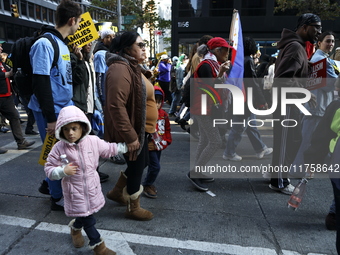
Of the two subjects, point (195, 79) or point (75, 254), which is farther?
point (195, 79)

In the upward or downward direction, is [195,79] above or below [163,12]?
below

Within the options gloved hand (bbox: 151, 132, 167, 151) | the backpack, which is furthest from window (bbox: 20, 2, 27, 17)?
gloved hand (bbox: 151, 132, 167, 151)

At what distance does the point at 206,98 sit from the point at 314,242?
191 cm

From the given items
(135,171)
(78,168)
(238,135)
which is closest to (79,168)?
(78,168)

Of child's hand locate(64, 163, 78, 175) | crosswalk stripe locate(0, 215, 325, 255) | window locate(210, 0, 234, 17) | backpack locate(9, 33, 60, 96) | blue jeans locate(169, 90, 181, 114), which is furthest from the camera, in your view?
window locate(210, 0, 234, 17)

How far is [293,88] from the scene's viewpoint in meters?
3.64

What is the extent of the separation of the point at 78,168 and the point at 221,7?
25856 mm

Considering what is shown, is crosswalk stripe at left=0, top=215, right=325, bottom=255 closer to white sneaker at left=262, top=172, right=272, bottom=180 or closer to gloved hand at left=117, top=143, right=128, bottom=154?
gloved hand at left=117, top=143, right=128, bottom=154

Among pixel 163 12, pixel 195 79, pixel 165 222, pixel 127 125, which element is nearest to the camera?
pixel 127 125

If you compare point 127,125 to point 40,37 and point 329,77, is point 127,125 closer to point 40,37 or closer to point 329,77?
point 40,37

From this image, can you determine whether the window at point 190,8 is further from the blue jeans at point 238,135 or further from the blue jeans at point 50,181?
the blue jeans at point 50,181

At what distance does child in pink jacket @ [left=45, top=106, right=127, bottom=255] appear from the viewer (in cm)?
242

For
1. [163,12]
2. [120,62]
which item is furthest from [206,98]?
[163,12]

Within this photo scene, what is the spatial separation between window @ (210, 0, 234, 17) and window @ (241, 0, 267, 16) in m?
1.04
